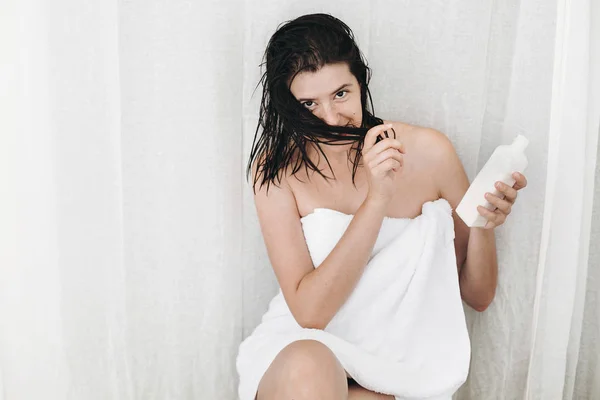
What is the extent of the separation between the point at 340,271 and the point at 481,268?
253mm

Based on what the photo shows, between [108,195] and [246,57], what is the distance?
35 cm

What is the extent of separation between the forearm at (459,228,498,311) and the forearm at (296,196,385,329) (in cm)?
19

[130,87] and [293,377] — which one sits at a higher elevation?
[130,87]

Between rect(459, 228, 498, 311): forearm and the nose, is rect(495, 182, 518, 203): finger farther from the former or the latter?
the nose

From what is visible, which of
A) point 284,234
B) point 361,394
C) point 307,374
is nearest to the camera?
point 307,374

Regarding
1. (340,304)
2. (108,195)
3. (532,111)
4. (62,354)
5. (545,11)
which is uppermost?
(545,11)

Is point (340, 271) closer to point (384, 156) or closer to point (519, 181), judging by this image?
point (384, 156)

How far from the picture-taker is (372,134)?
3.67 feet

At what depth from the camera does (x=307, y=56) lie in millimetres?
1169

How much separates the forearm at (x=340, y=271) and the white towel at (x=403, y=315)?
3cm

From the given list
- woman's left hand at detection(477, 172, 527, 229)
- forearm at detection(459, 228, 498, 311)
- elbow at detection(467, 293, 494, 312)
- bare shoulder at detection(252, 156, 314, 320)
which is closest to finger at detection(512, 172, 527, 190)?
woman's left hand at detection(477, 172, 527, 229)

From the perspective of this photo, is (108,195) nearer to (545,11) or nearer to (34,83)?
(34,83)

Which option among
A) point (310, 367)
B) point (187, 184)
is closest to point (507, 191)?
point (310, 367)

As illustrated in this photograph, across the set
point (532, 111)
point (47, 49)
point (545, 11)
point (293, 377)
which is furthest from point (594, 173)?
point (47, 49)
